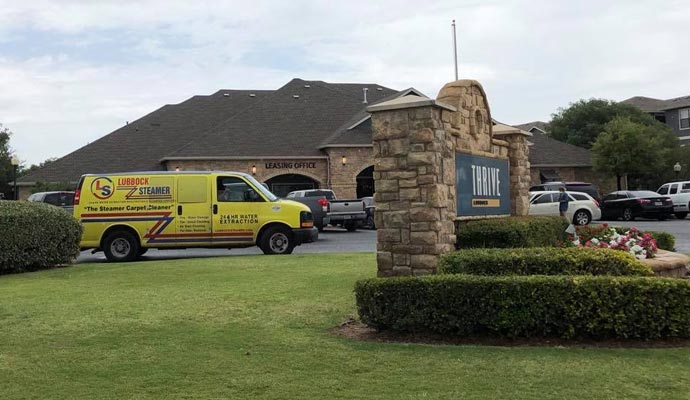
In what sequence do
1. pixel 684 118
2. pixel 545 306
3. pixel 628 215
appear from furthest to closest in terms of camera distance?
pixel 684 118, pixel 628 215, pixel 545 306

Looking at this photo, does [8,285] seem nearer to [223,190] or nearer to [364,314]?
[223,190]

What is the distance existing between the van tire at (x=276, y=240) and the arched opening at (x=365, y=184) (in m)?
18.5

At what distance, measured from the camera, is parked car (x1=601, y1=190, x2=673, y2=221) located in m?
27.8

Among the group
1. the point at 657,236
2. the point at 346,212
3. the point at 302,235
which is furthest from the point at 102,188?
the point at 346,212

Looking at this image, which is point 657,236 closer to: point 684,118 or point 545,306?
point 545,306

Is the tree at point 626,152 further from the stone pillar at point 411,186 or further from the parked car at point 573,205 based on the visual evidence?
the stone pillar at point 411,186

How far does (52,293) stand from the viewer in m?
8.71

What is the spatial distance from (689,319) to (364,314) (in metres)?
2.77

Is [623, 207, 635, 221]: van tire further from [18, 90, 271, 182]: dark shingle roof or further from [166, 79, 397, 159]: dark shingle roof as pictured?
[18, 90, 271, 182]: dark shingle roof

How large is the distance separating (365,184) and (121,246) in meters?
20.2

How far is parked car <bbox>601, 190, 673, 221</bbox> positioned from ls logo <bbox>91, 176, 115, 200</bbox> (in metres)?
22.5

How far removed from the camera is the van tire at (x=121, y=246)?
14234 millimetres

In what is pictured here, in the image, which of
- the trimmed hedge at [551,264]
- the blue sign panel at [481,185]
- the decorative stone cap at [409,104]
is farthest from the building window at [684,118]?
the trimmed hedge at [551,264]

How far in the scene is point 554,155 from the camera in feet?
119
